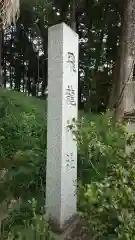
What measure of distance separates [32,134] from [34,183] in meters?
1.58

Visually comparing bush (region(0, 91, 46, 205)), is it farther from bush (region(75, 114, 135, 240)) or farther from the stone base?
bush (region(75, 114, 135, 240))

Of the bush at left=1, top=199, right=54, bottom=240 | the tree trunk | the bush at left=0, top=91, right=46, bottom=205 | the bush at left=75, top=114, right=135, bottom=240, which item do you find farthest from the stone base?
the tree trunk

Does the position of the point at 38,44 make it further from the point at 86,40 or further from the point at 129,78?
the point at 129,78

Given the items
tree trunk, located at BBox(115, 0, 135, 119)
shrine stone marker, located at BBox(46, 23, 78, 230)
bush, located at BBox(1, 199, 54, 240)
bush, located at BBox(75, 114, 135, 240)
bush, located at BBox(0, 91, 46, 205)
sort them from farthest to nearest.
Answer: tree trunk, located at BBox(115, 0, 135, 119) < bush, located at BBox(0, 91, 46, 205) < shrine stone marker, located at BBox(46, 23, 78, 230) < bush, located at BBox(1, 199, 54, 240) < bush, located at BBox(75, 114, 135, 240)

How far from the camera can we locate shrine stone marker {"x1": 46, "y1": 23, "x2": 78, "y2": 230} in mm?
2946

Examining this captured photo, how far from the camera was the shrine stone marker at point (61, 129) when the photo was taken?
9.67ft

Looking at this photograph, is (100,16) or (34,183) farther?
(100,16)

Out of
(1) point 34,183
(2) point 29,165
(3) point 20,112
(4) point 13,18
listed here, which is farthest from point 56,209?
(3) point 20,112

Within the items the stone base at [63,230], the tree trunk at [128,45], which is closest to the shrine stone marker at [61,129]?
the stone base at [63,230]

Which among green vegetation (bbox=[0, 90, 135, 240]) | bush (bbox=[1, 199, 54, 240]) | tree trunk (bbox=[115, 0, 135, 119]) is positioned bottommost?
bush (bbox=[1, 199, 54, 240])

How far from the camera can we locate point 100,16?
408 inches

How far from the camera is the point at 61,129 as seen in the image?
9.71 ft

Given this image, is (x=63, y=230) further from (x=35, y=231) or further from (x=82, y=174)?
(x=82, y=174)

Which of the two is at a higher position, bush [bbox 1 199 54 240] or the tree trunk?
the tree trunk
